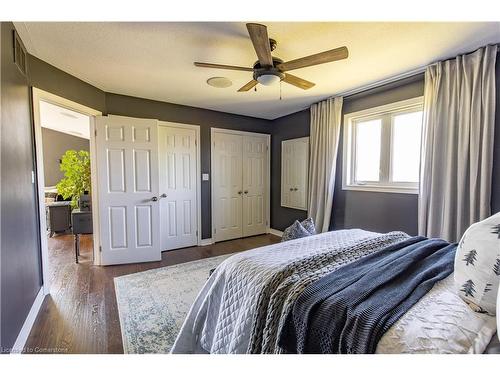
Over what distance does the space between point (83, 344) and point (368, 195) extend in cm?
320

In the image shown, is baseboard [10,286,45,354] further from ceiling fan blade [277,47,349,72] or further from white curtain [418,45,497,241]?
white curtain [418,45,497,241]

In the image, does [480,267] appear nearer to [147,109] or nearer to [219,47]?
[219,47]

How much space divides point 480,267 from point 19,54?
10.3 feet

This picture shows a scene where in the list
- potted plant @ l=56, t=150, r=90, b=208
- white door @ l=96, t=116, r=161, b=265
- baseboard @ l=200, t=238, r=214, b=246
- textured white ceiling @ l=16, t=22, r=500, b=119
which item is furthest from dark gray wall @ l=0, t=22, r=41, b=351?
baseboard @ l=200, t=238, r=214, b=246

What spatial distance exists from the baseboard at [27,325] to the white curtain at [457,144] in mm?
3440

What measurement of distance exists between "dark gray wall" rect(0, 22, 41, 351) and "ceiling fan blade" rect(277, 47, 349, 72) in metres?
1.93

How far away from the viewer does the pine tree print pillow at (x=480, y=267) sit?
2.70 ft

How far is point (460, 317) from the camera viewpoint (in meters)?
0.82

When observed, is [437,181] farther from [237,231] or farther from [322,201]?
[237,231]

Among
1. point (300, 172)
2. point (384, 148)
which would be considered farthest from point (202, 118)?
point (384, 148)

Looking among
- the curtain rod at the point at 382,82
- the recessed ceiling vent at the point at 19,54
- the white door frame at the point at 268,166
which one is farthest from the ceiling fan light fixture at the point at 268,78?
the white door frame at the point at 268,166

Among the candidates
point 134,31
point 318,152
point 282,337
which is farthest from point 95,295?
point 318,152

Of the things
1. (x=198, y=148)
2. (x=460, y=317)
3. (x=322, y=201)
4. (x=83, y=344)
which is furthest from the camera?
(x=198, y=148)

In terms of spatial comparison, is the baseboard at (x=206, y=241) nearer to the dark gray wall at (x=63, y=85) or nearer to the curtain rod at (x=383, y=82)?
the dark gray wall at (x=63, y=85)
